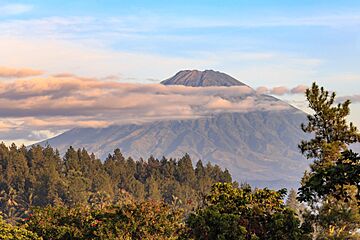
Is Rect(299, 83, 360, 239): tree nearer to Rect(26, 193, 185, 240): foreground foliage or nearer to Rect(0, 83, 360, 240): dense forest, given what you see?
Rect(0, 83, 360, 240): dense forest

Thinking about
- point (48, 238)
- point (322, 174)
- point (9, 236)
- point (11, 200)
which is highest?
point (322, 174)

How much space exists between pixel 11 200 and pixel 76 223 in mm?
105920

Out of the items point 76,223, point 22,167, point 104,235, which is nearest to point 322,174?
point 104,235

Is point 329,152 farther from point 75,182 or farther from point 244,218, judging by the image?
point 75,182

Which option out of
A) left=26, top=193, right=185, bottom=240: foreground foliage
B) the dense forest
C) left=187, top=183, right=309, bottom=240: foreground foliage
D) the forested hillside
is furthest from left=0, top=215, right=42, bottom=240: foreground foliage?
the forested hillside

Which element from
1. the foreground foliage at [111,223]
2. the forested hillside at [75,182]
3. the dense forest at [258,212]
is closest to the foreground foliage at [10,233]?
the dense forest at [258,212]

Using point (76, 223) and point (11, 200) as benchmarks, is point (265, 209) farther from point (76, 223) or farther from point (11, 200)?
point (11, 200)

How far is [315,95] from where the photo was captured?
41.7 m

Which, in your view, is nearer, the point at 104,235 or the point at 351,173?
the point at 351,173

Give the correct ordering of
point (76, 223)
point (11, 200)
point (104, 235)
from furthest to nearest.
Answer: point (11, 200) → point (76, 223) → point (104, 235)

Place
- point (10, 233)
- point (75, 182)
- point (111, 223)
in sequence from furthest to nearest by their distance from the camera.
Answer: point (75, 182), point (111, 223), point (10, 233)

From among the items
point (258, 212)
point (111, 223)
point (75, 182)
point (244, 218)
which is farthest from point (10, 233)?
point (75, 182)

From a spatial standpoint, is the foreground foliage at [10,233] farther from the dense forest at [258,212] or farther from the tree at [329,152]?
the tree at [329,152]

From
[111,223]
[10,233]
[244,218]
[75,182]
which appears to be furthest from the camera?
[75,182]
